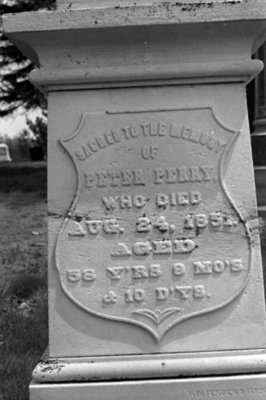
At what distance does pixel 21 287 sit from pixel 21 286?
13 mm

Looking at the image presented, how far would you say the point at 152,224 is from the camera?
2.22 meters

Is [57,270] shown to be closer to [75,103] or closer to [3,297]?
[75,103]

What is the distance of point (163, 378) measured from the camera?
2170 mm

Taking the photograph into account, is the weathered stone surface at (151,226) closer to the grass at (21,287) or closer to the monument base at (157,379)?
the monument base at (157,379)

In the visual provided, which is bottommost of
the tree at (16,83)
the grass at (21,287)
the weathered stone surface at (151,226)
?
the grass at (21,287)

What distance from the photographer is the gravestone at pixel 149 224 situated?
2.18 metres

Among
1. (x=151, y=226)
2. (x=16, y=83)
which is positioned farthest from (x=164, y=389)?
(x=16, y=83)

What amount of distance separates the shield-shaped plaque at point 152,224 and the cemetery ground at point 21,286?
3.45 feet

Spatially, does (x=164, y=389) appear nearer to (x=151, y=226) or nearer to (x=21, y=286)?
(x=151, y=226)

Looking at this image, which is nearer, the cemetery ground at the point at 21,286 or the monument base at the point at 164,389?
the monument base at the point at 164,389

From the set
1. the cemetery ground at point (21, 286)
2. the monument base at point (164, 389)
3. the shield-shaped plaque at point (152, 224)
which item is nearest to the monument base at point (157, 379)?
the monument base at point (164, 389)

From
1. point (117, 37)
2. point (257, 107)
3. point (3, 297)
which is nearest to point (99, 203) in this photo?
point (117, 37)

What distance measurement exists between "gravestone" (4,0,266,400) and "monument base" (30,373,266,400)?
1.0 inches

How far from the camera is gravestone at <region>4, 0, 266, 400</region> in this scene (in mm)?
2184
